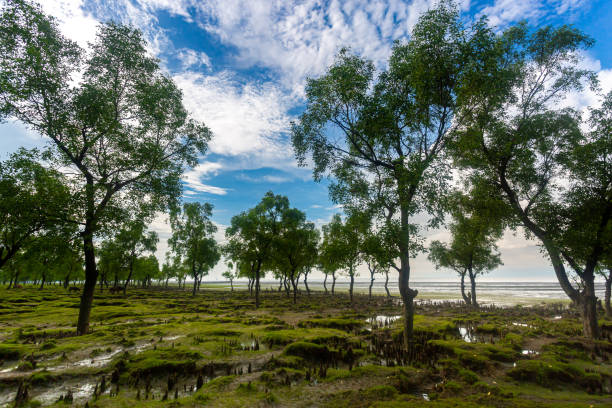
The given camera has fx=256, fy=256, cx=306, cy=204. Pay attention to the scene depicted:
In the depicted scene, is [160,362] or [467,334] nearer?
[160,362]

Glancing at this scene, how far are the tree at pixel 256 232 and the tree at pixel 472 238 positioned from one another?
2561cm

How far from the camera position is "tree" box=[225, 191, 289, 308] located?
39625mm

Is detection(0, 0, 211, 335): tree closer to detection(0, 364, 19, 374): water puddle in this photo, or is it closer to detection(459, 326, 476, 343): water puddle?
detection(0, 364, 19, 374): water puddle

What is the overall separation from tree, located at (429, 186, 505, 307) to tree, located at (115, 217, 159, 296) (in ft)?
75.2

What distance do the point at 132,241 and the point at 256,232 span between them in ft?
127

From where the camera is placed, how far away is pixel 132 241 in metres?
59.6

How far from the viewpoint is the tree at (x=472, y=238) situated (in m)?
19.5

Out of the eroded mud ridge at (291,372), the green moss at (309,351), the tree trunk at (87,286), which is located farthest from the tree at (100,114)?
the green moss at (309,351)

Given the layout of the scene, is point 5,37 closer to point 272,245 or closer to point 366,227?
point 366,227

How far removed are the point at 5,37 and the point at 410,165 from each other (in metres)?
22.6

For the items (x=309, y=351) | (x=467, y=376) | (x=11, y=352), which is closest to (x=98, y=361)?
(x=11, y=352)

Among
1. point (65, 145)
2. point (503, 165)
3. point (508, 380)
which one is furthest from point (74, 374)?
point (503, 165)

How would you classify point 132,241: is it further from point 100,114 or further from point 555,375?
point 555,375

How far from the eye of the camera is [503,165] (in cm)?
1761
